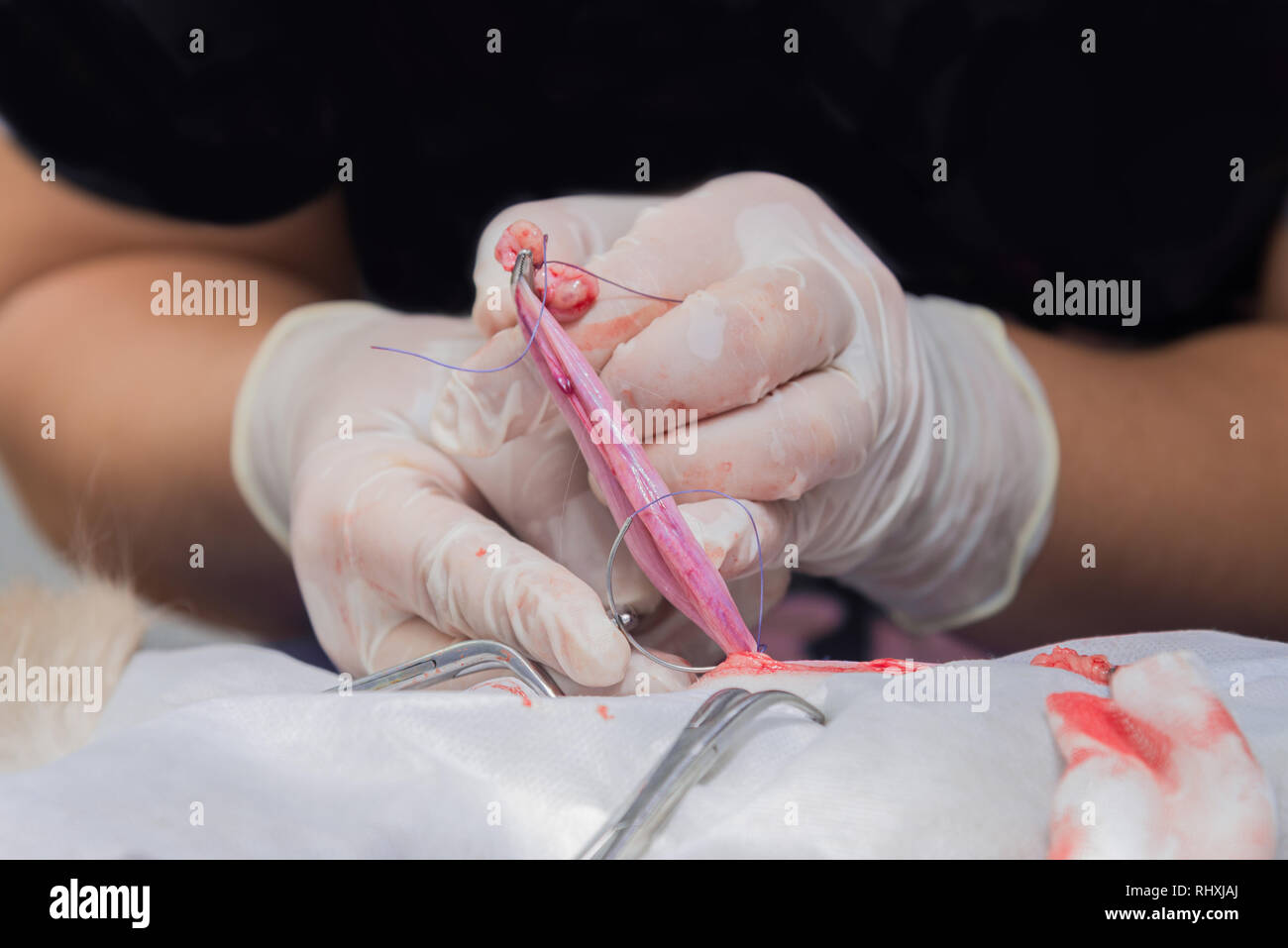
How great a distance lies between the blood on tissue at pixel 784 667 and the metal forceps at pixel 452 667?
0.09 meters

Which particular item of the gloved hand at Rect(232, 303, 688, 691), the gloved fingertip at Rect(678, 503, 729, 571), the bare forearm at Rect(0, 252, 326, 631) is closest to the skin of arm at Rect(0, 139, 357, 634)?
the bare forearm at Rect(0, 252, 326, 631)

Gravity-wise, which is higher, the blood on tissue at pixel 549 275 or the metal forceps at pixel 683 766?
the blood on tissue at pixel 549 275

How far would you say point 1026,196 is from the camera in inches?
32.9

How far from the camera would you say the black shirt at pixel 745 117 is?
807 millimetres

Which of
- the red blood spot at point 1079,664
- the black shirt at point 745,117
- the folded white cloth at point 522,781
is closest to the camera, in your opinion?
the folded white cloth at point 522,781

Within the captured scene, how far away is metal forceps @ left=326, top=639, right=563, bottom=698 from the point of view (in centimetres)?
49

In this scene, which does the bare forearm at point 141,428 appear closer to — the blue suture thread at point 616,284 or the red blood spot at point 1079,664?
the blue suture thread at point 616,284

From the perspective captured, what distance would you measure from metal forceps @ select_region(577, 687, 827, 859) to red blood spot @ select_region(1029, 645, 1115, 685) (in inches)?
5.9

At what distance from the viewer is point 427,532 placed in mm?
551

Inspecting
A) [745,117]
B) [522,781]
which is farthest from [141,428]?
[522,781]

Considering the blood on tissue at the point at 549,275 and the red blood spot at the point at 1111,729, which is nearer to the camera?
the red blood spot at the point at 1111,729

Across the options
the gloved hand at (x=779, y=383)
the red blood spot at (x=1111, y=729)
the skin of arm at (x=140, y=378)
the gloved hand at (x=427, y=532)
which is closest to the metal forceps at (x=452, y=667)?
the gloved hand at (x=427, y=532)
